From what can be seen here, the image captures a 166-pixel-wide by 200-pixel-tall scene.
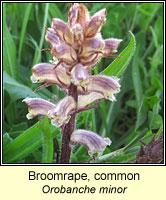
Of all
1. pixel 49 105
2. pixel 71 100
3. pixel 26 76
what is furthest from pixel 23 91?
pixel 71 100

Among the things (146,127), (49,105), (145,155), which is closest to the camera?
(49,105)

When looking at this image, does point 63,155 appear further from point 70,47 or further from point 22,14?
point 22,14

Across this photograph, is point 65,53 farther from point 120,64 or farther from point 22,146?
point 22,146

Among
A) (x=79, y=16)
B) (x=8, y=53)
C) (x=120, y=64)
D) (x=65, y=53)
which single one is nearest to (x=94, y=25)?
(x=79, y=16)

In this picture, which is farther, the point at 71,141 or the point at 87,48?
the point at 71,141

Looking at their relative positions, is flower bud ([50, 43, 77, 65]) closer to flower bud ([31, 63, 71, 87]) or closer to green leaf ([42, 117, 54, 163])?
flower bud ([31, 63, 71, 87])

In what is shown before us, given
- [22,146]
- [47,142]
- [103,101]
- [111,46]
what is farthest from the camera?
[103,101]
